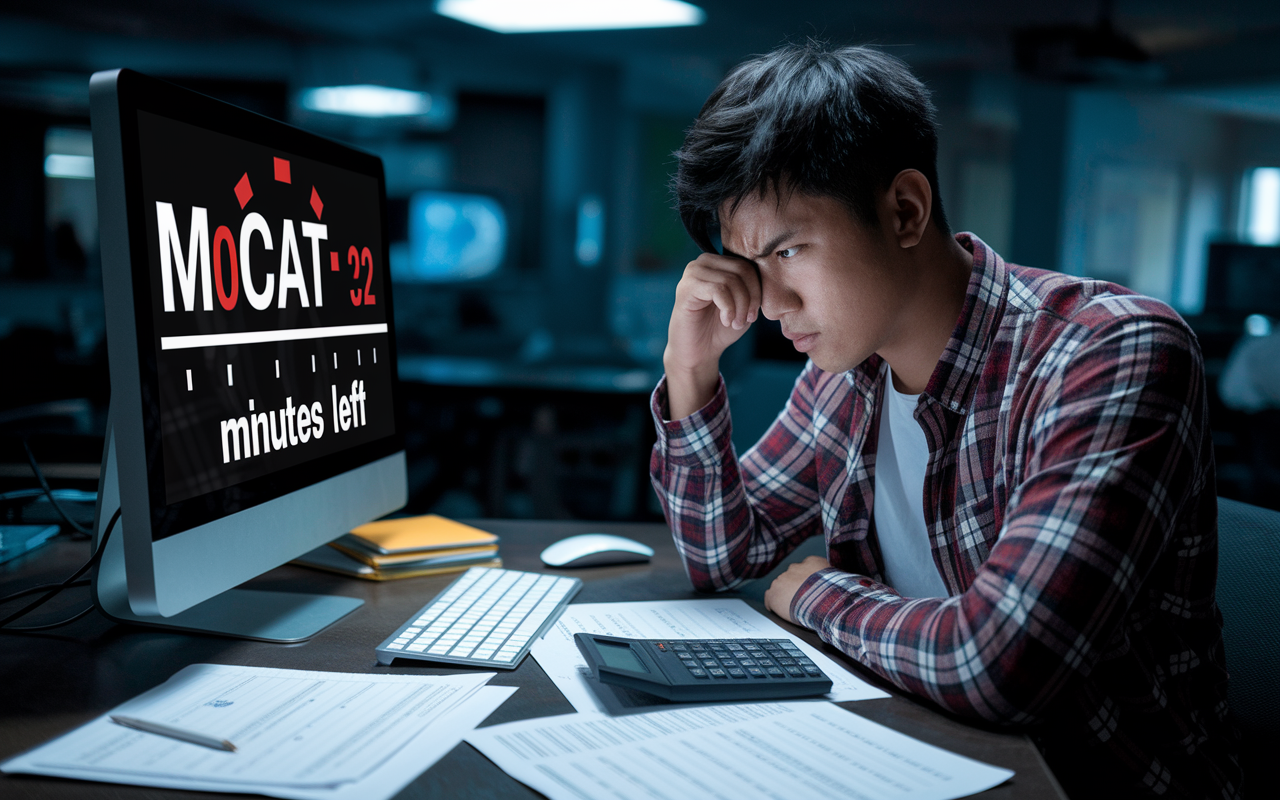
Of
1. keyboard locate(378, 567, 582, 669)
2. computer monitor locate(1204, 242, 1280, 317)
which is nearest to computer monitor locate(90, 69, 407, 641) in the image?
keyboard locate(378, 567, 582, 669)

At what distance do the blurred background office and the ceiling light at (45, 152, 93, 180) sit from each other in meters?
0.01

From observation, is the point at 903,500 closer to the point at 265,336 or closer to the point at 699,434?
the point at 699,434

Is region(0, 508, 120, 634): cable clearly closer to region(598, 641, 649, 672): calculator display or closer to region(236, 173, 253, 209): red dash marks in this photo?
region(236, 173, 253, 209): red dash marks

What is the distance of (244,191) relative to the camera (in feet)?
2.94

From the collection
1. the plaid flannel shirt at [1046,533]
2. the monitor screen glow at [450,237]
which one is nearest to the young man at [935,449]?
the plaid flannel shirt at [1046,533]

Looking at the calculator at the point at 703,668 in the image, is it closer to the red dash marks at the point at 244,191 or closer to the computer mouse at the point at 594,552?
the computer mouse at the point at 594,552

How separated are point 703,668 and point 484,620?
0.26m

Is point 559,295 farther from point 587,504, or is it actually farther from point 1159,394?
point 1159,394

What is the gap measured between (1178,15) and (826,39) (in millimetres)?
5699

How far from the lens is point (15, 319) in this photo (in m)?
5.63

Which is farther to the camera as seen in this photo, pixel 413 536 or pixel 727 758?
pixel 413 536

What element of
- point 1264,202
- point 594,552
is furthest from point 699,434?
point 1264,202

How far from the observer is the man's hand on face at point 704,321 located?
1.08 meters

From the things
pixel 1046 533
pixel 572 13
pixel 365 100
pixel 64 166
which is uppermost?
pixel 572 13
